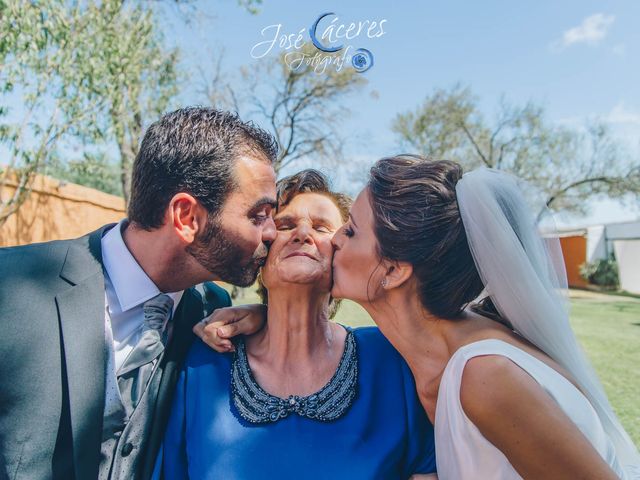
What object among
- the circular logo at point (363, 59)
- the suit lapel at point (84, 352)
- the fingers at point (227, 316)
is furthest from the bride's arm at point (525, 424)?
the circular logo at point (363, 59)

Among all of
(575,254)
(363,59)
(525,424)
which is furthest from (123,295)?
(575,254)

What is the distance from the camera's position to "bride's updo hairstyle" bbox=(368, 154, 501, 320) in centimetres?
202

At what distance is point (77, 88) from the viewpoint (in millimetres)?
7336

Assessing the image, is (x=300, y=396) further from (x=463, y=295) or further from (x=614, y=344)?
(x=614, y=344)

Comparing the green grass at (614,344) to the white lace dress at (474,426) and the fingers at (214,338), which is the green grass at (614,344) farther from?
the fingers at (214,338)

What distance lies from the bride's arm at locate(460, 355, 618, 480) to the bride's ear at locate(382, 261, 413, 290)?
20.7 inches

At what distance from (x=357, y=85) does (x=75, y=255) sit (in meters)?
18.6

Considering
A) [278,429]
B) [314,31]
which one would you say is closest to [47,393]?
[278,429]

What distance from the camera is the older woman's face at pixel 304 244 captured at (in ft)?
7.51

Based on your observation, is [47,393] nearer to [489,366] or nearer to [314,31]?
[489,366]

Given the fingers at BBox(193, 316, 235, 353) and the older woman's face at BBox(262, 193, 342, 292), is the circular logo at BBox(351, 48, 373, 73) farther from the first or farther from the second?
A: the fingers at BBox(193, 316, 235, 353)

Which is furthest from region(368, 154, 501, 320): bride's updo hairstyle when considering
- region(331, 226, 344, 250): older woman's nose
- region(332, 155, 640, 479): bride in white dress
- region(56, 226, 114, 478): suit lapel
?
region(56, 226, 114, 478): suit lapel

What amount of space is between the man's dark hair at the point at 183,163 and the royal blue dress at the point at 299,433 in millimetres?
738

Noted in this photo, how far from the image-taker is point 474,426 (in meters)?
1.68
